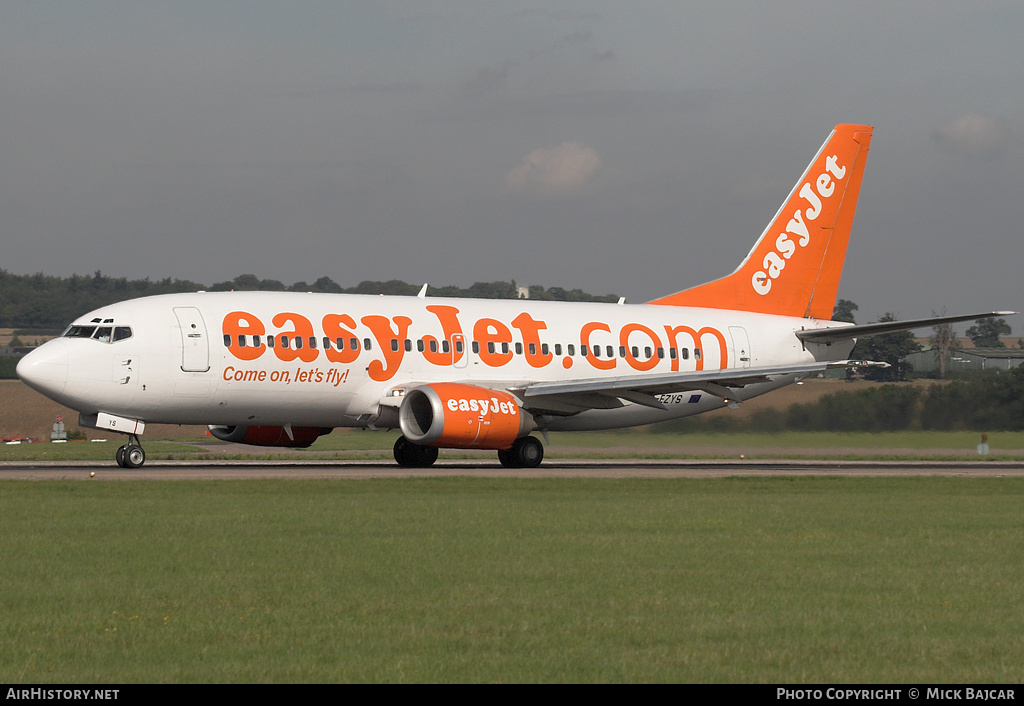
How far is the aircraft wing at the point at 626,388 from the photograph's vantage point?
3278 cm

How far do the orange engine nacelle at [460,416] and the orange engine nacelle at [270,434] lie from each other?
3.25 m

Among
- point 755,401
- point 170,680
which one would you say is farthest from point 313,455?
point 170,680

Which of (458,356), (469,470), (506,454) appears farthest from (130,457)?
(506,454)


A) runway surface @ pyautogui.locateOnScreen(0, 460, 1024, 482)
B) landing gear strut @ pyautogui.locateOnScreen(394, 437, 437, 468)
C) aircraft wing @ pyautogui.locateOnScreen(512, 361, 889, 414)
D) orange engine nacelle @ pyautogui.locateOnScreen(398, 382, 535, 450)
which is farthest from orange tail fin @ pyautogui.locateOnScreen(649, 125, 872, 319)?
orange engine nacelle @ pyautogui.locateOnScreen(398, 382, 535, 450)

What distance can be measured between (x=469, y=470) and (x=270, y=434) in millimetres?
5871

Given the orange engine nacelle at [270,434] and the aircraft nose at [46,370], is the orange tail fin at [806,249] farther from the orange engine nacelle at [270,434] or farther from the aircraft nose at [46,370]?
the aircraft nose at [46,370]

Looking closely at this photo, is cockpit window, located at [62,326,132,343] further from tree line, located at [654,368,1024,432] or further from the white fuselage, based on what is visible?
tree line, located at [654,368,1024,432]

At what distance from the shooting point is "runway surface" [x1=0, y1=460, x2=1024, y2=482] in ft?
89.7

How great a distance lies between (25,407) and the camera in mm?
86625

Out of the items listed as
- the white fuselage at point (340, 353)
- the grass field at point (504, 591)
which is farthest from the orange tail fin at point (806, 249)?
the grass field at point (504, 591)

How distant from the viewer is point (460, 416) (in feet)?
100

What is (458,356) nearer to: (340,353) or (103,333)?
(340,353)
